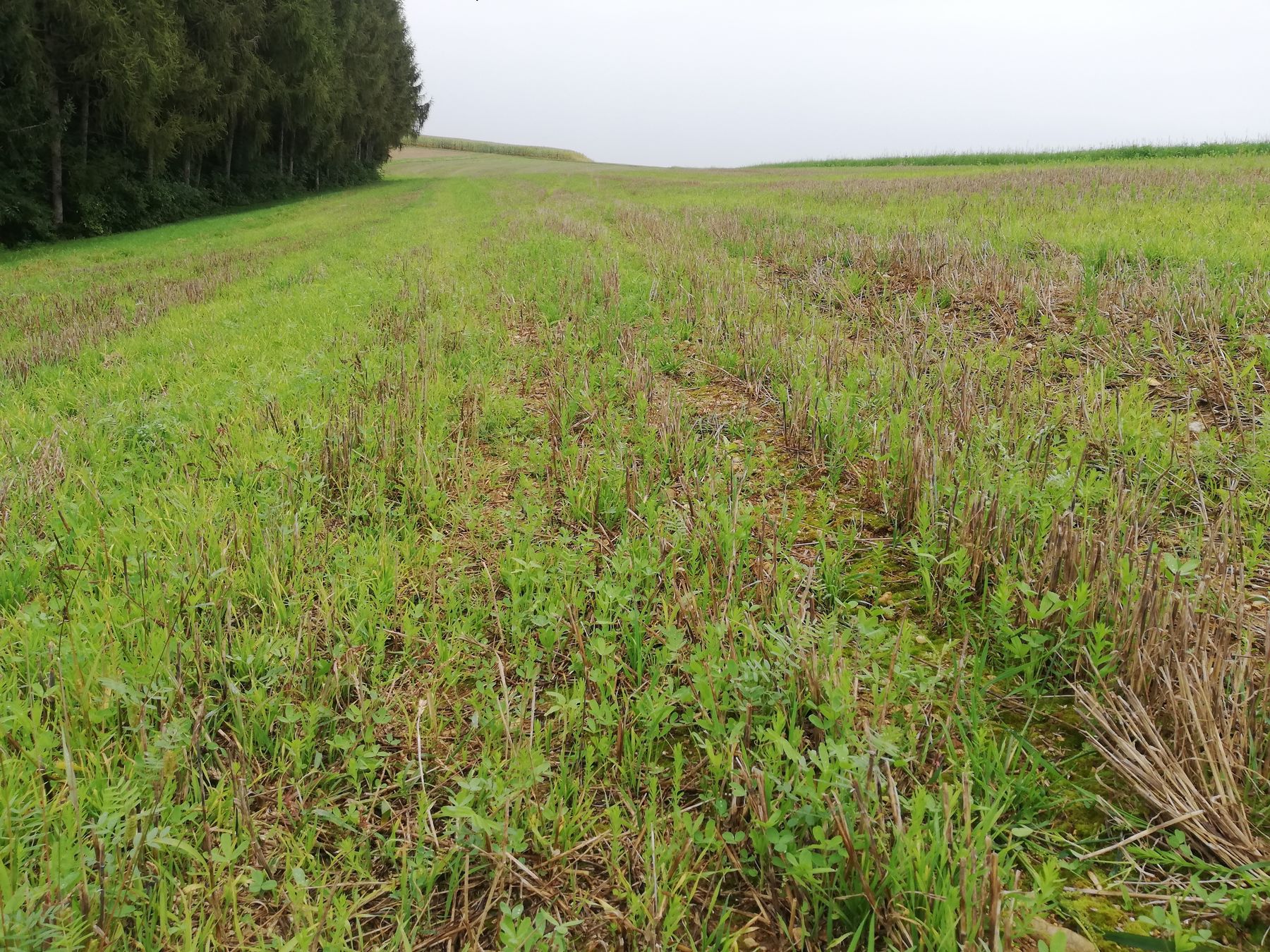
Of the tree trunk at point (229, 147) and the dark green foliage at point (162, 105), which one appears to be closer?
the dark green foliage at point (162, 105)

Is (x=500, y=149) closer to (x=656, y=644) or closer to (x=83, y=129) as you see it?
(x=83, y=129)

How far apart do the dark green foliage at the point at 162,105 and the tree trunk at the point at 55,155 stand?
0.04m

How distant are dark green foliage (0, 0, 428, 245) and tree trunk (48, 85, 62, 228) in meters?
Answer: 0.04

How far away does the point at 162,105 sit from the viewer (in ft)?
77.5

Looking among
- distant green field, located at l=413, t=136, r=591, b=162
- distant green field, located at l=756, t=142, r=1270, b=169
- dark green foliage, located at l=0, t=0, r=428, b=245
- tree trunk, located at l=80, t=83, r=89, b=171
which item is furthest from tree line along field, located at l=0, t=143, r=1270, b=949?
distant green field, located at l=413, t=136, r=591, b=162

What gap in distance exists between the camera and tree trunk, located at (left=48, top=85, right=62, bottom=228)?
19.6m

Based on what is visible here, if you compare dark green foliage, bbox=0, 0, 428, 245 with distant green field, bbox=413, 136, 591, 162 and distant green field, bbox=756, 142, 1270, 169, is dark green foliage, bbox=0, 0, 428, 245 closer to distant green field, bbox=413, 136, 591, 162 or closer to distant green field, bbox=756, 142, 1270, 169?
distant green field, bbox=756, 142, 1270, 169

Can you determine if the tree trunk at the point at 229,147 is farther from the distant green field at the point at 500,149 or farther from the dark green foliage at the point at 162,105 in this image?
the distant green field at the point at 500,149

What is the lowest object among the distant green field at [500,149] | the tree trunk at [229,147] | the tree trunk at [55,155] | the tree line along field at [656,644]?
the tree line along field at [656,644]

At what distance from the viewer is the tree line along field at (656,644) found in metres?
1.56

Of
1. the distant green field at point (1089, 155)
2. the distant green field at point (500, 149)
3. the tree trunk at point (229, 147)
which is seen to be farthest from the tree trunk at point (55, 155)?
the distant green field at point (500, 149)

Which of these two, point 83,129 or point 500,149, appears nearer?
point 83,129

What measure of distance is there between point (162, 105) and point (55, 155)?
518 cm

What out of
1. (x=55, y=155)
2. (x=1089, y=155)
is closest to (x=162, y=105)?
(x=55, y=155)
